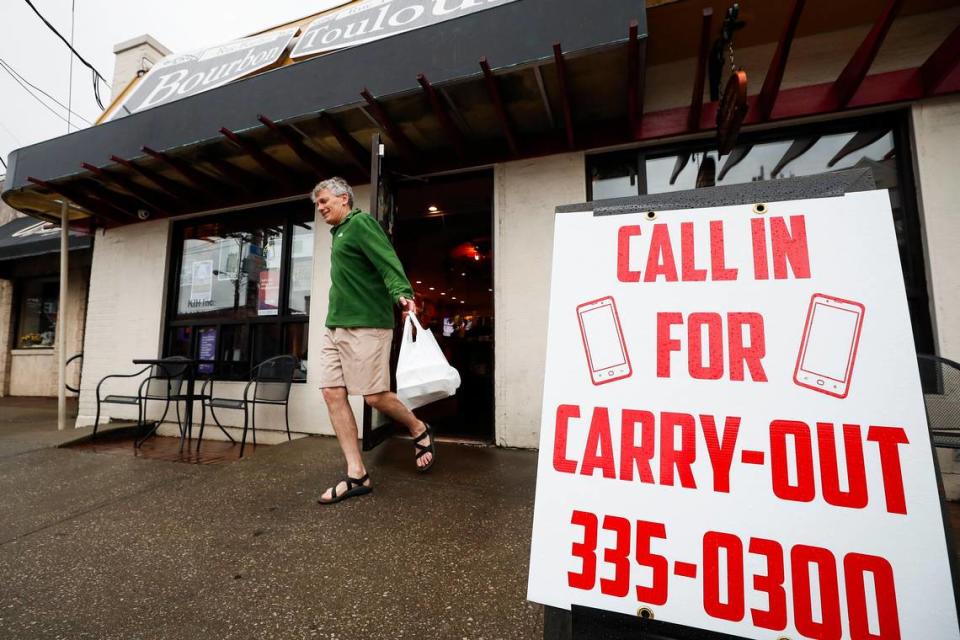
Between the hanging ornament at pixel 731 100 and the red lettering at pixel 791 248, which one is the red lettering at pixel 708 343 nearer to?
the red lettering at pixel 791 248

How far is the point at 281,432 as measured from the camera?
13.6 ft

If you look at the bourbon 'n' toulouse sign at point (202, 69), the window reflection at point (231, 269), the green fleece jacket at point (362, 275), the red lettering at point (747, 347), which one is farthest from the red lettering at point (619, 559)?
the bourbon 'n' toulouse sign at point (202, 69)

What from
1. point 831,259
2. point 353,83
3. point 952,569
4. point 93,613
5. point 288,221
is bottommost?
point 93,613

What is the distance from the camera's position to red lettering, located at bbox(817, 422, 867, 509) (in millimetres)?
750

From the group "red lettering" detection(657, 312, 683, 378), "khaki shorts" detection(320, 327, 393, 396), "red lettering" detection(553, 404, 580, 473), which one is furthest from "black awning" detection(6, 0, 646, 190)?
"red lettering" detection(553, 404, 580, 473)

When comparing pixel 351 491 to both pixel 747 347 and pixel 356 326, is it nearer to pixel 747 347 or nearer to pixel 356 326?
pixel 356 326

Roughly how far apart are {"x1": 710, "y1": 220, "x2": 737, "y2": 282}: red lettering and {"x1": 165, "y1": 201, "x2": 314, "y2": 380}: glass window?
406cm

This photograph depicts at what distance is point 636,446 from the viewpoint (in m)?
0.89

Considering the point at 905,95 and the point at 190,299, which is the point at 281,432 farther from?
the point at 905,95

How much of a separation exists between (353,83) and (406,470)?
9.75 ft

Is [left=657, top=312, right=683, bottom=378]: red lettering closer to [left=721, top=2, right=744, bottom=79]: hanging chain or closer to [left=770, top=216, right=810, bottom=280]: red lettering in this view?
[left=770, top=216, right=810, bottom=280]: red lettering

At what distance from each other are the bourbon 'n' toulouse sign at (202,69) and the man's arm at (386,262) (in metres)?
3.80

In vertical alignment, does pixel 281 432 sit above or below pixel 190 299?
→ below

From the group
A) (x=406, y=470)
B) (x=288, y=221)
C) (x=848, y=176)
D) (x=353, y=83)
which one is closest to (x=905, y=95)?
(x=848, y=176)
